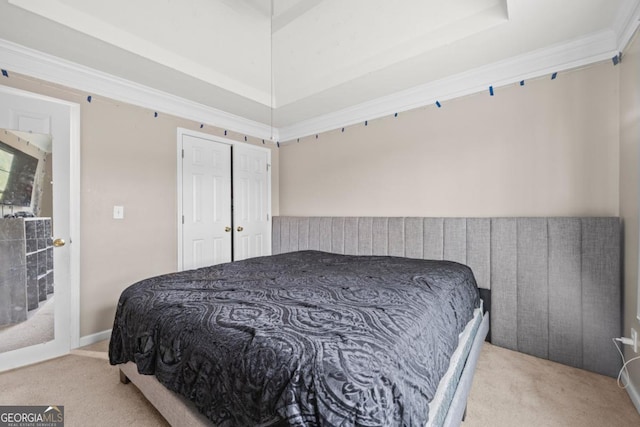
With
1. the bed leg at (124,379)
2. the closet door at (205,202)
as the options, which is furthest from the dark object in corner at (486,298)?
the closet door at (205,202)

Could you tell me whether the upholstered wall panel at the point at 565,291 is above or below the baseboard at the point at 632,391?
above

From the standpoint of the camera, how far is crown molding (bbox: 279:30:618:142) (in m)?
2.04

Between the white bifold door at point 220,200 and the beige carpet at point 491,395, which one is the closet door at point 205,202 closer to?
the white bifold door at point 220,200

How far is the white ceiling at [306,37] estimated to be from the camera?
74.8 inches

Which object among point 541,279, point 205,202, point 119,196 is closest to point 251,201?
point 205,202

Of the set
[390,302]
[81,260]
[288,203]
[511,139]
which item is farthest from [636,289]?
[81,260]

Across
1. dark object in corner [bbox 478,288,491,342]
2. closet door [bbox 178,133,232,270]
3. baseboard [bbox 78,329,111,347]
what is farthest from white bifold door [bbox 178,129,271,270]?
dark object in corner [bbox 478,288,491,342]

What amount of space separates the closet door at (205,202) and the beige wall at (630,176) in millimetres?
3618

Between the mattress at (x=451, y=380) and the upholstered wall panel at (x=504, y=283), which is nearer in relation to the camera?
the mattress at (x=451, y=380)

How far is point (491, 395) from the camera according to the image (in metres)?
1.75

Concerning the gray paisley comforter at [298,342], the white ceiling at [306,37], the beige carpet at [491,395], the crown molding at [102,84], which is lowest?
the beige carpet at [491,395]

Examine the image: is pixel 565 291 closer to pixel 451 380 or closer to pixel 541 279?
pixel 541 279
